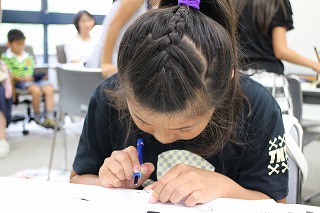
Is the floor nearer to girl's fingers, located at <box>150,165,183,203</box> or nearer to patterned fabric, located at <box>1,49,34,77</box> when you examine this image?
patterned fabric, located at <box>1,49,34,77</box>

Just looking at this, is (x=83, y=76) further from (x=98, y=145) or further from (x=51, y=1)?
(x=51, y=1)

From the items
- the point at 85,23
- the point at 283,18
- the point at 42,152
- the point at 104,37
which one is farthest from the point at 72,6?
the point at 283,18

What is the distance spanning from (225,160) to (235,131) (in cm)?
7

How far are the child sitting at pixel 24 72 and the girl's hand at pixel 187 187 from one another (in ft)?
10.3

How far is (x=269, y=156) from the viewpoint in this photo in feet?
2.61

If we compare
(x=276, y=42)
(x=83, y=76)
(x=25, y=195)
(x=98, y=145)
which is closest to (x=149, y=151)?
(x=98, y=145)

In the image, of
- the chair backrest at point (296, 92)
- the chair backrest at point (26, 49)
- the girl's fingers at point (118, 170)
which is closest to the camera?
the girl's fingers at point (118, 170)

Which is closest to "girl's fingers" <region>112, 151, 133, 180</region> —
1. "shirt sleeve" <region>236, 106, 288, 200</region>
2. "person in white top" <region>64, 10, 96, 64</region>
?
"shirt sleeve" <region>236, 106, 288, 200</region>

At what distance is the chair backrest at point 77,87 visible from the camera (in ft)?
5.98

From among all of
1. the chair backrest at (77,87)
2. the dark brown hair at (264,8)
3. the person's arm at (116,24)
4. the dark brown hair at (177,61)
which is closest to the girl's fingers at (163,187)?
the dark brown hair at (177,61)

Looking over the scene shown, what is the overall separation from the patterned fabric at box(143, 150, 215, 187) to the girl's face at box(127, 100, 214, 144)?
123 mm

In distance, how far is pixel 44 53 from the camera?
4.99m

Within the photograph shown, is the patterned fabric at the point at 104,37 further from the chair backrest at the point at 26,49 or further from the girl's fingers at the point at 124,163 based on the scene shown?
the chair backrest at the point at 26,49

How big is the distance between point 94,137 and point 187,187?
29 centimetres
